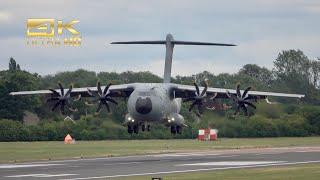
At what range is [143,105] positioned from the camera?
5869 cm

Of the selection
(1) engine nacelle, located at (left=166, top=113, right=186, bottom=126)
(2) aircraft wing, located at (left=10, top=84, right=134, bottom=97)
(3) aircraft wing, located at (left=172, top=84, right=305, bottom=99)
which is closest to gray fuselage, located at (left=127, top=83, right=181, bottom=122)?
(1) engine nacelle, located at (left=166, top=113, right=186, bottom=126)

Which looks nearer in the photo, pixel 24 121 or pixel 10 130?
pixel 10 130

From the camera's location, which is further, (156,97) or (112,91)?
(112,91)

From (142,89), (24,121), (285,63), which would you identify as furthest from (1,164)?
(285,63)

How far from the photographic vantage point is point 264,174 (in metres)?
44.3

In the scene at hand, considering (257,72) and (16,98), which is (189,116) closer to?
(16,98)

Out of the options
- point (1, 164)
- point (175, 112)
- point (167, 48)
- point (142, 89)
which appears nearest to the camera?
point (1, 164)

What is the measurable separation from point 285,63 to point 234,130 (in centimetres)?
3643

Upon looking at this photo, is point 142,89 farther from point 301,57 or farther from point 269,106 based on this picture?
point 301,57

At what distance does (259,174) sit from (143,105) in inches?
630

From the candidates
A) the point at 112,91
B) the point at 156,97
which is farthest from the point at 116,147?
the point at 156,97

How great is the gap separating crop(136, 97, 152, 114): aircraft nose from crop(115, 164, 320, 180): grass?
12479 mm

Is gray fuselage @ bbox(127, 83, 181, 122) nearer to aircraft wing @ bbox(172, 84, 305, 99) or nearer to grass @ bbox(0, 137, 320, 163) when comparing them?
aircraft wing @ bbox(172, 84, 305, 99)

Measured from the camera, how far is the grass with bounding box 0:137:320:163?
206 feet
